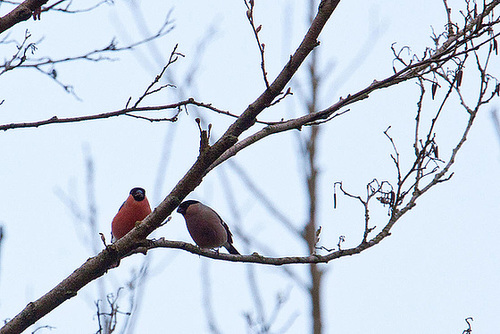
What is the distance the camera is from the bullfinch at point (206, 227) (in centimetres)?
522

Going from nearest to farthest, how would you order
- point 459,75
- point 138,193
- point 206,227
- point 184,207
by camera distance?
1. point 459,75
2. point 206,227
3. point 138,193
4. point 184,207

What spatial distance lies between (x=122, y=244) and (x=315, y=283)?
2.14 metres

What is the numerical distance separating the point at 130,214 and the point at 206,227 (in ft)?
2.04

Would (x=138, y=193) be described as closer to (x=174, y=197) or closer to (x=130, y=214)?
(x=130, y=214)

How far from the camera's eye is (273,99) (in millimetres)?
2365

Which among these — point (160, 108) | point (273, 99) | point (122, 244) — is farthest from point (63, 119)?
point (273, 99)

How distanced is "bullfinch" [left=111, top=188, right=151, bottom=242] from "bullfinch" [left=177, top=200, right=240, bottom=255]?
0.37 meters

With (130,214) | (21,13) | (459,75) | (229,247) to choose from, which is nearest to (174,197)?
(21,13)

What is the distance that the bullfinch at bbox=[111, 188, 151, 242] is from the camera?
5.07 meters

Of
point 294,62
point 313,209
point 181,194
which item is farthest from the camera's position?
point 313,209

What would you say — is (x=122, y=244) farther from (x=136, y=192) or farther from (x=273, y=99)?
(x=136, y=192)

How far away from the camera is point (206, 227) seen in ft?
17.1

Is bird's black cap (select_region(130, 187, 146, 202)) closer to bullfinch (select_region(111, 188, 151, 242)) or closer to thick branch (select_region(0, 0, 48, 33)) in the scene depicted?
bullfinch (select_region(111, 188, 151, 242))

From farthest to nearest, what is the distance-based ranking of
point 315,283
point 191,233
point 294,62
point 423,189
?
1. point 191,233
2. point 315,283
3. point 423,189
4. point 294,62
